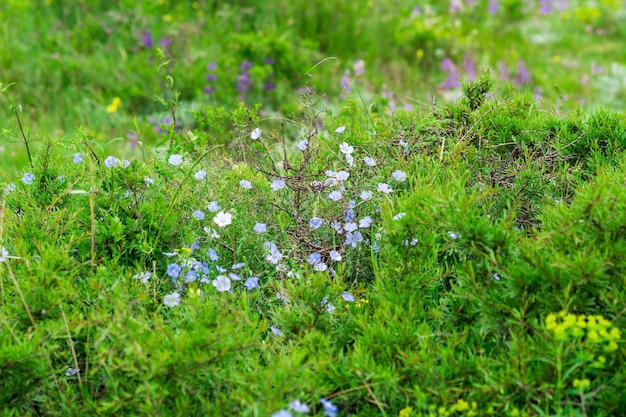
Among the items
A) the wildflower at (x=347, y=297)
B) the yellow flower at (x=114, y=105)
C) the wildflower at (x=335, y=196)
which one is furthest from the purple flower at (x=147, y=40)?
the wildflower at (x=347, y=297)

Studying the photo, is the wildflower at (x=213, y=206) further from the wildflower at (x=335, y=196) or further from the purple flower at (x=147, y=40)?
the purple flower at (x=147, y=40)

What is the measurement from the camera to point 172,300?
226 centimetres

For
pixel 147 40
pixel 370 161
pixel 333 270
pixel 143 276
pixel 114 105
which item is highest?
pixel 370 161

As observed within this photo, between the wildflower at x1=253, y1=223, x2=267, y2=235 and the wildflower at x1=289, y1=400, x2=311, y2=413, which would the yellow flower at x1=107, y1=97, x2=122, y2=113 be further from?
the wildflower at x1=289, y1=400, x2=311, y2=413

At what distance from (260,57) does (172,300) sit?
3.78 m

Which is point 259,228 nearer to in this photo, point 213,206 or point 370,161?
point 213,206

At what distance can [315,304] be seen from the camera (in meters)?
2.23

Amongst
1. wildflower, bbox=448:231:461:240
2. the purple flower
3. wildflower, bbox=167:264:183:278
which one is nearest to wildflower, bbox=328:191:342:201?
wildflower, bbox=448:231:461:240

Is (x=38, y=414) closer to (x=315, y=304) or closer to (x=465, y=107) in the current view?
(x=315, y=304)

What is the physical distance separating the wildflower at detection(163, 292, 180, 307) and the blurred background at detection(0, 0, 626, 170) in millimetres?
2627

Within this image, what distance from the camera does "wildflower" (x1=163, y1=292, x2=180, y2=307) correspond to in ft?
7.34

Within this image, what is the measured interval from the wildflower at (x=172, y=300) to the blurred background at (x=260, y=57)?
263cm

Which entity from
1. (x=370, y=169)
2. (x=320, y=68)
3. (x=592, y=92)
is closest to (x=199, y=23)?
(x=320, y=68)

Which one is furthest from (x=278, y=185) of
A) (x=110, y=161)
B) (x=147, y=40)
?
(x=147, y=40)
